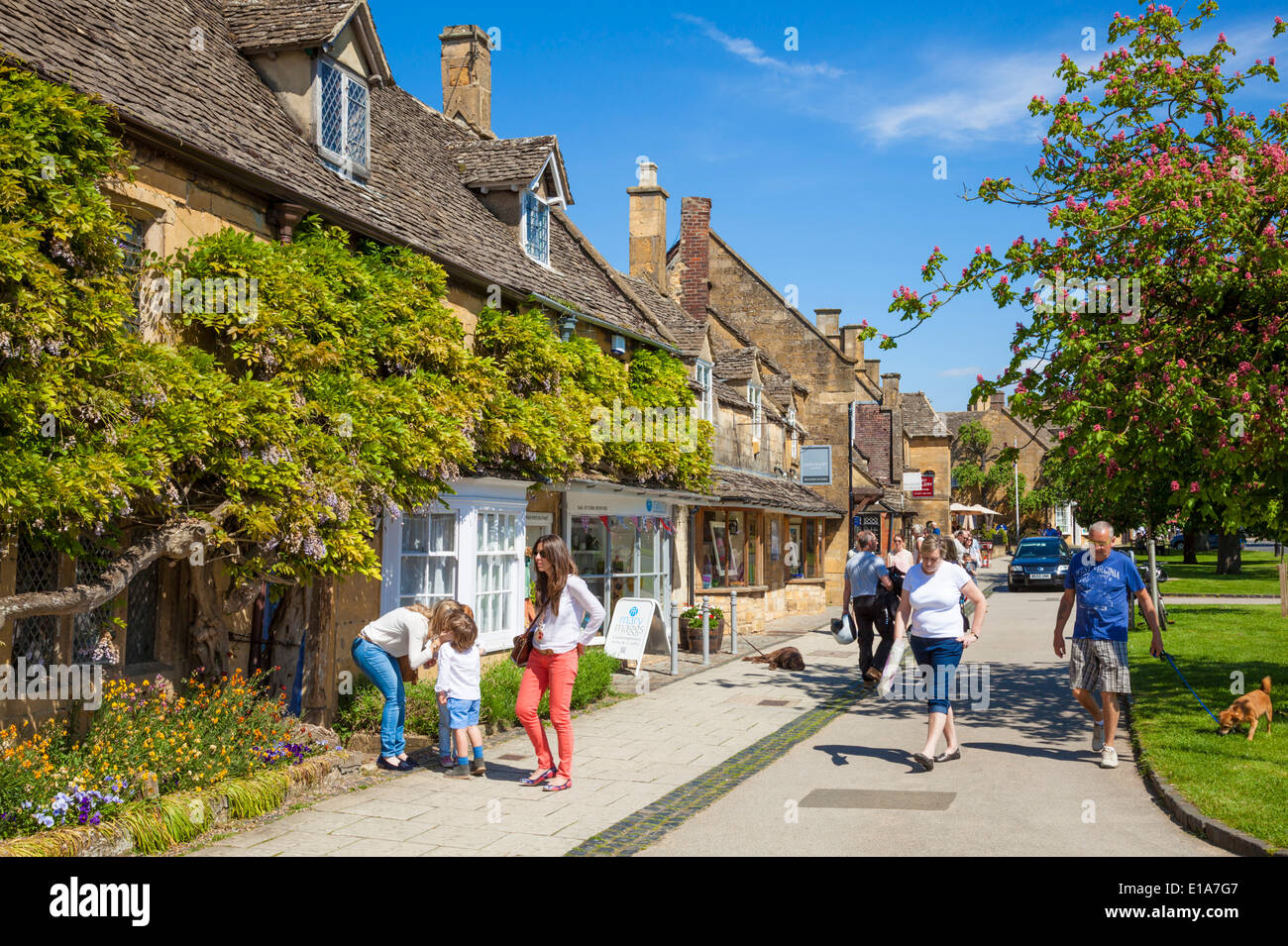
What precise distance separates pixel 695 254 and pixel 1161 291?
22.8 m

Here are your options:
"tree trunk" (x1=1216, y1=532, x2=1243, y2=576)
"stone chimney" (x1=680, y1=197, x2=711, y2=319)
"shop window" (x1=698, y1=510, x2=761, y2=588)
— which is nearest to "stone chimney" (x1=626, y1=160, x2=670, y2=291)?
"stone chimney" (x1=680, y1=197, x2=711, y2=319)

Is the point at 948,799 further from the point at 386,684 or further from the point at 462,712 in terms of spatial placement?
the point at 386,684

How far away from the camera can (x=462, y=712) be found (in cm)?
920

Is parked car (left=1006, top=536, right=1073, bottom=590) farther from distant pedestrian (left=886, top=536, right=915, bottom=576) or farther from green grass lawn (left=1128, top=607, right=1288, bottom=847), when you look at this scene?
distant pedestrian (left=886, top=536, right=915, bottom=576)

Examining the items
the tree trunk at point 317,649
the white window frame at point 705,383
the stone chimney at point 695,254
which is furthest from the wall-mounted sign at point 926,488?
the tree trunk at point 317,649

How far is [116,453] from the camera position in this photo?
700 centimetres

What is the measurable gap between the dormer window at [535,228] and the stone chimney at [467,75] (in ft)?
15.2

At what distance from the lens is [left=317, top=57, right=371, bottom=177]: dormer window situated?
12.5m

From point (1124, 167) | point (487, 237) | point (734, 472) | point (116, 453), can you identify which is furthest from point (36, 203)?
point (734, 472)

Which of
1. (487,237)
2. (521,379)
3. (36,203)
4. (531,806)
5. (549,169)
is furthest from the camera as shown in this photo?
(549,169)

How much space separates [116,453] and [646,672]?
10172mm

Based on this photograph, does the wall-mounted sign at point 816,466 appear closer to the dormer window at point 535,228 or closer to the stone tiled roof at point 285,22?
the dormer window at point 535,228

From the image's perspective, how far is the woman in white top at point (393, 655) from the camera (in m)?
9.22

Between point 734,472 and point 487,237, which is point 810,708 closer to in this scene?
point 487,237
